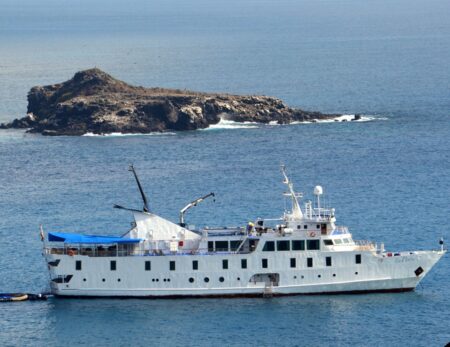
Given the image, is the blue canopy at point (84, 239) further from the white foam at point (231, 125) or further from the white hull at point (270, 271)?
the white foam at point (231, 125)

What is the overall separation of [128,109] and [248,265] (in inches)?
2799

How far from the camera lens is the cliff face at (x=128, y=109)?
523 ft

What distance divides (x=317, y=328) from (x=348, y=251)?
756 centimetres

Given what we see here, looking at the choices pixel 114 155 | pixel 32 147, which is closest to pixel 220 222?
pixel 114 155

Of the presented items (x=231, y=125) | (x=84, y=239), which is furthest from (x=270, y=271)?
(x=231, y=125)

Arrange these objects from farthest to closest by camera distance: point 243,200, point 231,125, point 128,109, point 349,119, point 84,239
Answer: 1. point 349,119
2. point 231,125
3. point 128,109
4. point 243,200
5. point 84,239

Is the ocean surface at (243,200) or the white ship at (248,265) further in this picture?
the white ship at (248,265)

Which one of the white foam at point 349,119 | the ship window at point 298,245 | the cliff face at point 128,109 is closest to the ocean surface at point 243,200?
the white foam at point 349,119

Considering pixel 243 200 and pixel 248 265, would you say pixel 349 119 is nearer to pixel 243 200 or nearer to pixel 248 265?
pixel 243 200

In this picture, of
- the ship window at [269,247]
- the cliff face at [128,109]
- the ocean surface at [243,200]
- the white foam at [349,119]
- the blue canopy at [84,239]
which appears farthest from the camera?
the white foam at [349,119]

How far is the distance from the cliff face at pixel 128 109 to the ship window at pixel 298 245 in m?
68.5

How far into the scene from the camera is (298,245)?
91.1 meters

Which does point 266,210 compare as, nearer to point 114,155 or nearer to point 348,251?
point 348,251

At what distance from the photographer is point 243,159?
139m
